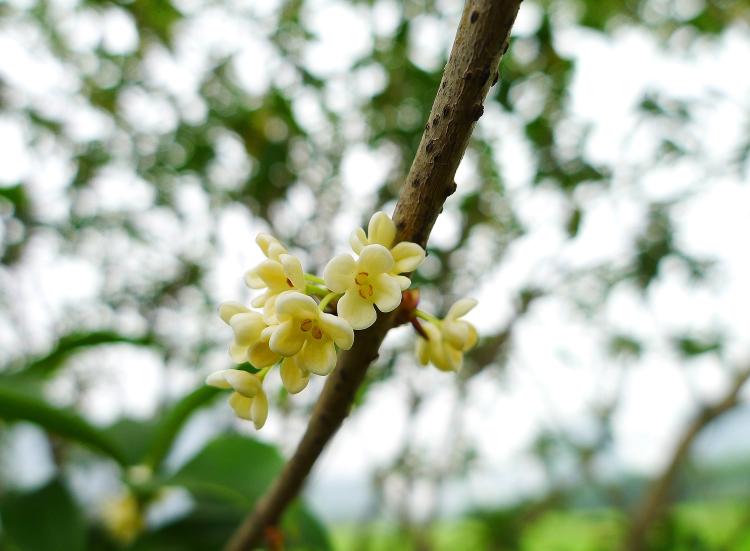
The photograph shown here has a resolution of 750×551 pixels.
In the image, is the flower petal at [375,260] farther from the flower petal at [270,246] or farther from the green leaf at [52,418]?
the green leaf at [52,418]

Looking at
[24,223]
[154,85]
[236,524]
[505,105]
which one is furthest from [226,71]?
[236,524]

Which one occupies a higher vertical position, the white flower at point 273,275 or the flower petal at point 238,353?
the white flower at point 273,275

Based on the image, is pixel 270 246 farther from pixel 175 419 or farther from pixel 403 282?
pixel 175 419

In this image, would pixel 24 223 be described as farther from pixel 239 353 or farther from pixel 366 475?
pixel 239 353

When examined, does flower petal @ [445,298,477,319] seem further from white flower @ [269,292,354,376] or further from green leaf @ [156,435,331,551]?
green leaf @ [156,435,331,551]

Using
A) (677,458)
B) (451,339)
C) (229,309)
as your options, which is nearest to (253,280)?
(229,309)

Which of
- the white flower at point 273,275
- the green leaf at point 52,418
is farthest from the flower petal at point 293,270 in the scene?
the green leaf at point 52,418
